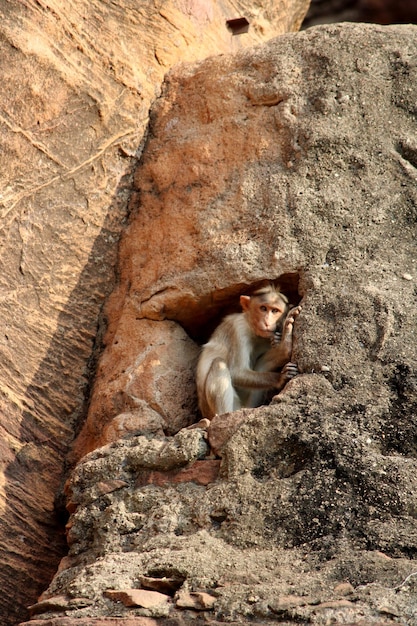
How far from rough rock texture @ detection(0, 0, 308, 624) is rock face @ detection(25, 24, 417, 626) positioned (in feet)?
0.89

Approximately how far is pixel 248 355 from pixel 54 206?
8.02 ft

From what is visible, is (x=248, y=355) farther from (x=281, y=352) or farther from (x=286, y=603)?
(x=286, y=603)

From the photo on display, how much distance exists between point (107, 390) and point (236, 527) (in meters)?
2.30

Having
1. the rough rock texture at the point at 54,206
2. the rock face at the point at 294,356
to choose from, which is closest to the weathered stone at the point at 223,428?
the rock face at the point at 294,356

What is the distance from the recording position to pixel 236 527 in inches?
303

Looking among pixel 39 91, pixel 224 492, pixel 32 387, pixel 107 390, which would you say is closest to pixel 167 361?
pixel 107 390

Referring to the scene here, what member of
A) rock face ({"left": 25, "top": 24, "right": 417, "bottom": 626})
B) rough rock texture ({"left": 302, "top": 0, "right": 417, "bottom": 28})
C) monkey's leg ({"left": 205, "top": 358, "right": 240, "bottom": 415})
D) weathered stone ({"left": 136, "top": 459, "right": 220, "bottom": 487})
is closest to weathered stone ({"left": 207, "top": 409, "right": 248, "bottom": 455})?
rock face ({"left": 25, "top": 24, "right": 417, "bottom": 626})

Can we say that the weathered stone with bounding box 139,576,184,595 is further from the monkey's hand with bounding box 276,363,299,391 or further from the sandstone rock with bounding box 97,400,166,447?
the monkey's hand with bounding box 276,363,299,391

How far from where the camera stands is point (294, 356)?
879 centimetres

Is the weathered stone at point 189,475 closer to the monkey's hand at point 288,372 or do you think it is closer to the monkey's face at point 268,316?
the monkey's hand at point 288,372

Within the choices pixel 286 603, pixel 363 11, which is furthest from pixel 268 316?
pixel 363 11

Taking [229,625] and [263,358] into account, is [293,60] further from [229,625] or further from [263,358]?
[229,625]

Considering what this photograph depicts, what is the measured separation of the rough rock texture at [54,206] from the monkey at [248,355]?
1419 millimetres

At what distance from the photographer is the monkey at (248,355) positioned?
895 centimetres
